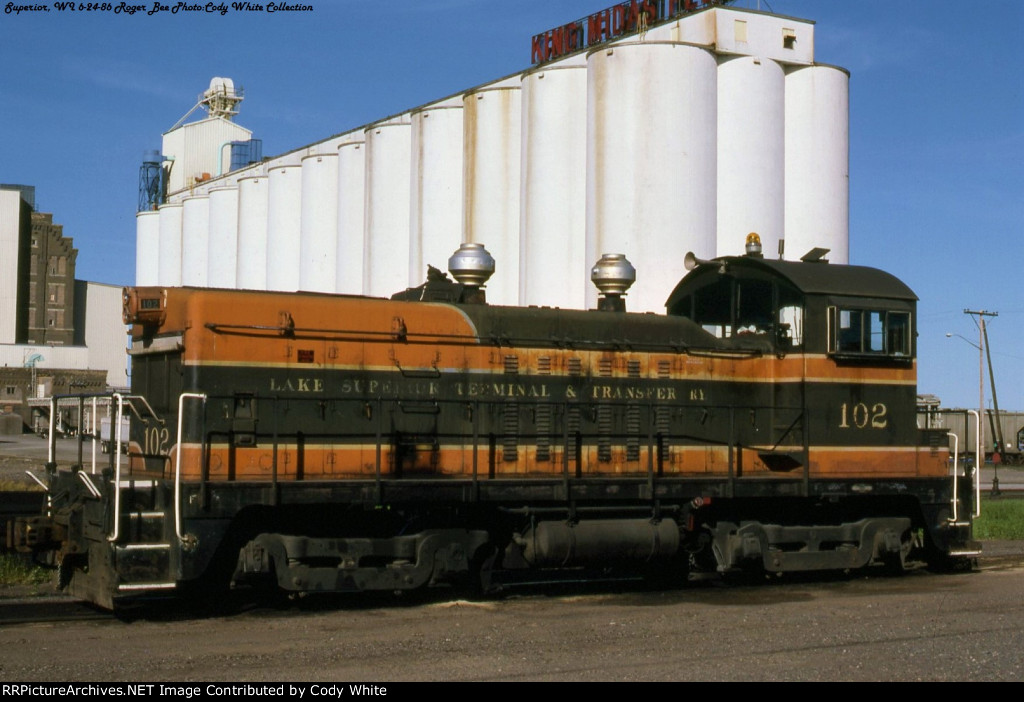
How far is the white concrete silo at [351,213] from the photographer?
137 ft

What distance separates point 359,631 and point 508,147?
27.3m

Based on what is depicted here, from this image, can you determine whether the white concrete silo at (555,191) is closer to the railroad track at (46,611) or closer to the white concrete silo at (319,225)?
the white concrete silo at (319,225)

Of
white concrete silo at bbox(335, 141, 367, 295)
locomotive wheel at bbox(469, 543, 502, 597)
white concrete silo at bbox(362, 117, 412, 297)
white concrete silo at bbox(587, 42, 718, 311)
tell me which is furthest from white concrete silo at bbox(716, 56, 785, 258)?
locomotive wheel at bbox(469, 543, 502, 597)

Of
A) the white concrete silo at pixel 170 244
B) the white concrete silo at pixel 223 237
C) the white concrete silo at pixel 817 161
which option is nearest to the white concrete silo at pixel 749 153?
the white concrete silo at pixel 817 161

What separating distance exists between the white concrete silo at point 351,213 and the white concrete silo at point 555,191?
10.7 metres

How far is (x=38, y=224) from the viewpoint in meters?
78.0

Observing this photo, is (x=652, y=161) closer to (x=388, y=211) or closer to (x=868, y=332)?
(x=388, y=211)

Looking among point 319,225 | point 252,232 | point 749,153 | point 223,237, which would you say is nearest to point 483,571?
point 749,153

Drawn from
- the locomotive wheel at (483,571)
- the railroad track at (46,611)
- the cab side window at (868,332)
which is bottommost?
the railroad track at (46,611)

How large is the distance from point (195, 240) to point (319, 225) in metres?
14.0

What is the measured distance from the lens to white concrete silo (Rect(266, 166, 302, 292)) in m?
47.1

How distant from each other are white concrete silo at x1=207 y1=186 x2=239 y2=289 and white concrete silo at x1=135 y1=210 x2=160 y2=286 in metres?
7.64

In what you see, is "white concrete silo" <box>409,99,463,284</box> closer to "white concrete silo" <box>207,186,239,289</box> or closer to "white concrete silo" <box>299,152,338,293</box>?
"white concrete silo" <box>299,152,338,293</box>

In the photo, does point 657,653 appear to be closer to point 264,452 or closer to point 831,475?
point 264,452
